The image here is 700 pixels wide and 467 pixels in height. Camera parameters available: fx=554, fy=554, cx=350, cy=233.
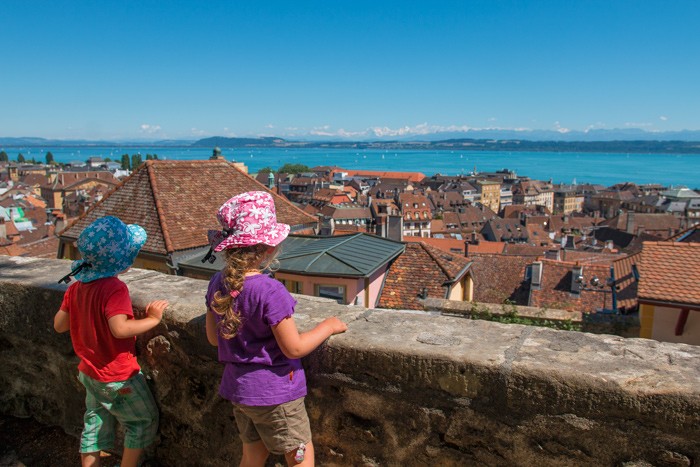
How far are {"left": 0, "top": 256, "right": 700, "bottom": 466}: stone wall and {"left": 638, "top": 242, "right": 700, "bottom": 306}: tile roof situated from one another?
29.7 ft

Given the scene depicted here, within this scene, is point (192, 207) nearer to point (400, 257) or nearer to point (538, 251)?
point (400, 257)

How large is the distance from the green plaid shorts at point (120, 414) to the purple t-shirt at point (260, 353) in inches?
30.0

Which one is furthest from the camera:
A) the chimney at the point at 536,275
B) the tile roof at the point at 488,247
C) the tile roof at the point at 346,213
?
the tile roof at the point at 346,213

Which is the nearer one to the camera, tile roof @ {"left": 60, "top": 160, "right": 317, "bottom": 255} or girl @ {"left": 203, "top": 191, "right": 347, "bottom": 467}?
girl @ {"left": 203, "top": 191, "right": 347, "bottom": 467}

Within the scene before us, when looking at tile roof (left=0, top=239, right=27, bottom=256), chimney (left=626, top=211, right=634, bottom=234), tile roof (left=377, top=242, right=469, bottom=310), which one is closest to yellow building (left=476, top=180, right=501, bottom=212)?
chimney (left=626, top=211, right=634, bottom=234)

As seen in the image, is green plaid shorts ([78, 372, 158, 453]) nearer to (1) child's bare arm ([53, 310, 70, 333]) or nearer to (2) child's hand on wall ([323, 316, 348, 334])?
(1) child's bare arm ([53, 310, 70, 333])

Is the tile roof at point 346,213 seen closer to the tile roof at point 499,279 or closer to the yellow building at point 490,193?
the tile roof at point 499,279

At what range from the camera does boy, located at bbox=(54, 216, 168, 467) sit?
8.36 ft

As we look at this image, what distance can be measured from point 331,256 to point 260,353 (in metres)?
13.9

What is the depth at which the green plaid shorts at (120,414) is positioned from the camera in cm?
269

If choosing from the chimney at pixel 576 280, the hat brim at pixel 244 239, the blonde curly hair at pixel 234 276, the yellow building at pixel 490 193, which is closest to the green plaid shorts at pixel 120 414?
the blonde curly hair at pixel 234 276

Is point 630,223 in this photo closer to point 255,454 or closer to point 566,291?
point 566,291

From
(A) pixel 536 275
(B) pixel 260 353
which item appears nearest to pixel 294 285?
(A) pixel 536 275

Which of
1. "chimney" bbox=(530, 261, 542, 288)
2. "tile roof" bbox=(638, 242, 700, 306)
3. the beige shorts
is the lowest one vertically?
"chimney" bbox=(530, 261, 542, 288)
